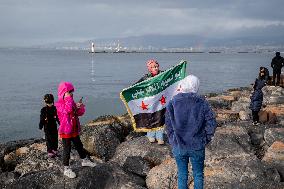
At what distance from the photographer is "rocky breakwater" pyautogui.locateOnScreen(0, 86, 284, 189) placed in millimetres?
9031

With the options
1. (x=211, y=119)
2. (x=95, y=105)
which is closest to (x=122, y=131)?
(x=211, y=119)

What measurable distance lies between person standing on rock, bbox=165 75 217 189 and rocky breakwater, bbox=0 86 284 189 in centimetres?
205

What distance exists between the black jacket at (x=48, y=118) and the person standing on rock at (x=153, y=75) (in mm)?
2708

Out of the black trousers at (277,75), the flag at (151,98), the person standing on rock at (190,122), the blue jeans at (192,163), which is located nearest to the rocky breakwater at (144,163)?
the flag at (151,98)

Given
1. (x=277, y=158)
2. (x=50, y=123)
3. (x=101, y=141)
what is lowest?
(x=101, y=141)

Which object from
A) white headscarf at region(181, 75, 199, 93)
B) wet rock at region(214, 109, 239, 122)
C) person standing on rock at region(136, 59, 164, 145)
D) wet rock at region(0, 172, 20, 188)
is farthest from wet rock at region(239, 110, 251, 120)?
white headscarf at region(181, 75, 199, 93)

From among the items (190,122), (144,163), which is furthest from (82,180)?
(190,122)

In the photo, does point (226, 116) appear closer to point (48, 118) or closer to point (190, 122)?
point (48, 118)

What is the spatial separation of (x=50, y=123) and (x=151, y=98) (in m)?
3.09

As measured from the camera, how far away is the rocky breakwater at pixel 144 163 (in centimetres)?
903

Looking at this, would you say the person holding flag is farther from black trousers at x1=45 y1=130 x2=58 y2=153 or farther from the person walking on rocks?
black trousers at x1=45 y1=130 x2=58 y2=153

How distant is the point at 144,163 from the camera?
10.5 meters

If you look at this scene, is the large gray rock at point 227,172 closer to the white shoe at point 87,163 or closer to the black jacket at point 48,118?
the white shoe at point 87,163

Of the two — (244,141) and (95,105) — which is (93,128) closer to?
(244,141)
